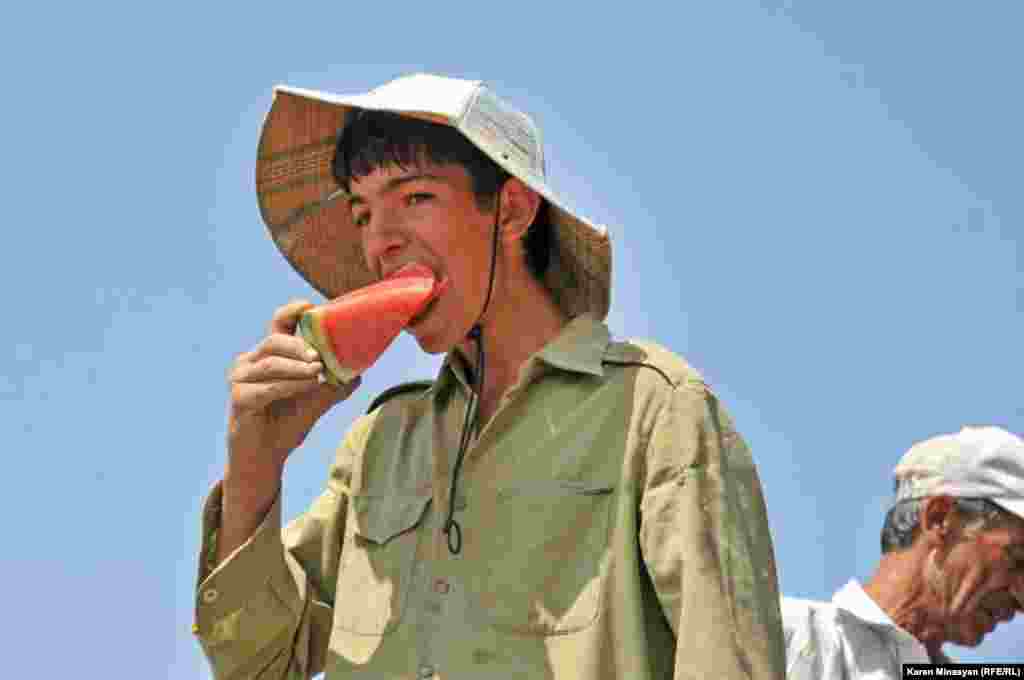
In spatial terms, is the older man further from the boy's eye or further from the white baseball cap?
the boy's eye

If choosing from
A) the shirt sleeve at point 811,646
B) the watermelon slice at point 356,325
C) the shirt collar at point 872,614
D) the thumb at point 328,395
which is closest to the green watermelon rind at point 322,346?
the watermelon slice at point 356,325

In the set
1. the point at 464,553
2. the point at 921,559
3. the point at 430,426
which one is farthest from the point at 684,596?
the point at 921,559

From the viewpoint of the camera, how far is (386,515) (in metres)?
5.34

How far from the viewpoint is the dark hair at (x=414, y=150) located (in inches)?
210

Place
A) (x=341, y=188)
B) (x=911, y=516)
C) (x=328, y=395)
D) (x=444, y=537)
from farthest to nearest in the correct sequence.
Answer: (x=911, y=516) → (x=341, y=188) → (x=328, y=395) → (x=444, y=537)

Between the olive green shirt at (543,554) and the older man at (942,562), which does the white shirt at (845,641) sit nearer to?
the older man at (942,562)

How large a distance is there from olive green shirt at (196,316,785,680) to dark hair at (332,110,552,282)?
0.46 metres

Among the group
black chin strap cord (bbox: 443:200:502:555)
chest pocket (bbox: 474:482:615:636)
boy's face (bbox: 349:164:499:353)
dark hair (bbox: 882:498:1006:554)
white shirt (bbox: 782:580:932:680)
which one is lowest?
white shirt (bbox: 782:580:932:680)

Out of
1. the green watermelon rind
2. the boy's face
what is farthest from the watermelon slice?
the boy's face

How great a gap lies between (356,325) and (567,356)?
62 cm

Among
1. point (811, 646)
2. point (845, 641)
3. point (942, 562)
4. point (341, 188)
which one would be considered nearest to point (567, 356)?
point (341, 188)

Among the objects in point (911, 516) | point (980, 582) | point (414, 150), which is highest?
point (414, 150)

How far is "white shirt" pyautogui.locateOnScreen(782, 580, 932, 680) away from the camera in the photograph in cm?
742

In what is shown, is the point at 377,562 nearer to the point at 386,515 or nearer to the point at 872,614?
the point at 386,515
